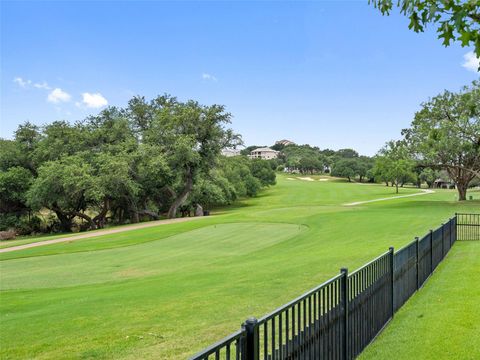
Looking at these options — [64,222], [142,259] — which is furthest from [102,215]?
[142,259]

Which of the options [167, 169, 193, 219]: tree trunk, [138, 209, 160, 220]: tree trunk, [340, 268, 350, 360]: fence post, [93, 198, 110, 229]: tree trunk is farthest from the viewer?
[138, 209, 160, 220]: tree trunk

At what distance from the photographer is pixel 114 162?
36.2m

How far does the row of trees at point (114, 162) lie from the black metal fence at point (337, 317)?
3146 centimetres

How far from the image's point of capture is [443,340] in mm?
5895

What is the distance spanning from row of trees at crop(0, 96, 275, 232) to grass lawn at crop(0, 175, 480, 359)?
15.8m

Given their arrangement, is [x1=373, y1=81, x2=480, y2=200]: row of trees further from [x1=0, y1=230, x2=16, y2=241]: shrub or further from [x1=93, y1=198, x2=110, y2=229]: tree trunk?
[x1=0, y1=230, x2=16, y2=241]: shrub

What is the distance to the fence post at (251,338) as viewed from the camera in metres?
2.74

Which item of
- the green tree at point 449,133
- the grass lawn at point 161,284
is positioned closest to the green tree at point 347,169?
the green tree at point 449,133

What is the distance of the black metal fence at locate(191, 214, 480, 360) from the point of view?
2.86m

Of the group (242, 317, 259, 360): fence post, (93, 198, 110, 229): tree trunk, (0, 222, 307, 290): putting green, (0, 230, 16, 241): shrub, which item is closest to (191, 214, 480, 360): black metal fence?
(242, 317, 259, 360): fence post

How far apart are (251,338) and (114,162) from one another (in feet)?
116

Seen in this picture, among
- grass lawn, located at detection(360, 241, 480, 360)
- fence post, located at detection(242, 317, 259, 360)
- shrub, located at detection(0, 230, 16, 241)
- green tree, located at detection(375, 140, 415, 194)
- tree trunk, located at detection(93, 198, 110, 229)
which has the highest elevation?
green tree, located at detection(375, 140, 415, 194)

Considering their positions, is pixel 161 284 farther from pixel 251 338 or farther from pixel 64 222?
pixel 64 222

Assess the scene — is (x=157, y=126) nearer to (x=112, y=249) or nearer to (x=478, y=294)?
(x=112, y=249)
